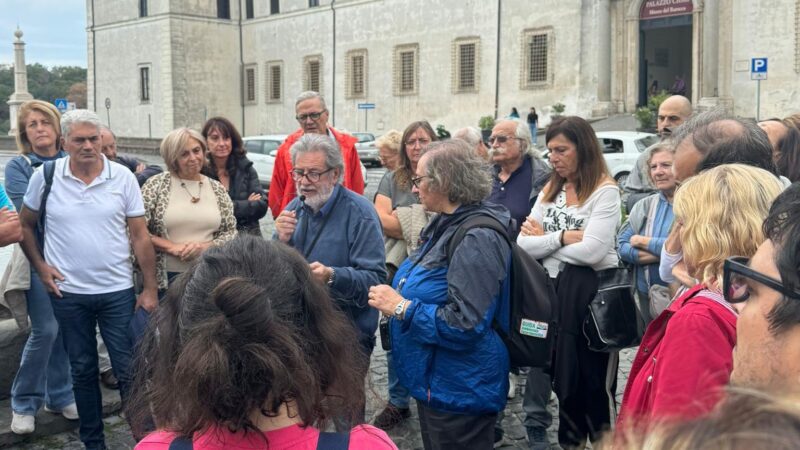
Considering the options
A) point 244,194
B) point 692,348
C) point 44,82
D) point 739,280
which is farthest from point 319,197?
point 44,82

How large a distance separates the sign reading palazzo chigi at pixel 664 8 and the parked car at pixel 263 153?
51.2 feet

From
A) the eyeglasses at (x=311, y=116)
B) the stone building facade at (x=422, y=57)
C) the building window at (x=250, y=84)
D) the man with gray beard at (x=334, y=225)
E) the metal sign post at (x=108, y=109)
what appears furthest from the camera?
the metal sign post at (x=108, y=109)

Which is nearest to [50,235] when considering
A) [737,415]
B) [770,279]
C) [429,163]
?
[429,163]

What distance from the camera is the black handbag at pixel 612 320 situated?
4.01m

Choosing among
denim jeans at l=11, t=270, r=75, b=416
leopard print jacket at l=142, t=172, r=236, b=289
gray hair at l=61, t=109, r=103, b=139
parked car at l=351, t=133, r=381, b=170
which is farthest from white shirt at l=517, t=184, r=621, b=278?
parked car at l=351, t=133, r=381, b=170

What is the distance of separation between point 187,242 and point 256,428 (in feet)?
11.5

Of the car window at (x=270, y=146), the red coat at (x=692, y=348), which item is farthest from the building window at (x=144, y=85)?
the red coat at (x=692, y=348)

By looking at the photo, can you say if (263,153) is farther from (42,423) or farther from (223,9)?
(223,9)

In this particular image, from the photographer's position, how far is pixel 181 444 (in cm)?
170

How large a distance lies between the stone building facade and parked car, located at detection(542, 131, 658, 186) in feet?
29.9

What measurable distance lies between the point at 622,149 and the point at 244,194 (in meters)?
16.1

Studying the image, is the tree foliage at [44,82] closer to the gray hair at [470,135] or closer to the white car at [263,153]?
the white car at [263,153]

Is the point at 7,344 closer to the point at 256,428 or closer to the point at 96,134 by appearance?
the point at 96,134

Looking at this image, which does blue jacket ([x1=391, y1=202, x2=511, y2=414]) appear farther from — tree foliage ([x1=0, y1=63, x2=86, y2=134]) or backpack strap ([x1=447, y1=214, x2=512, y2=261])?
tree foliage ([x1=0, y1=63, x2=86, y2=134])
